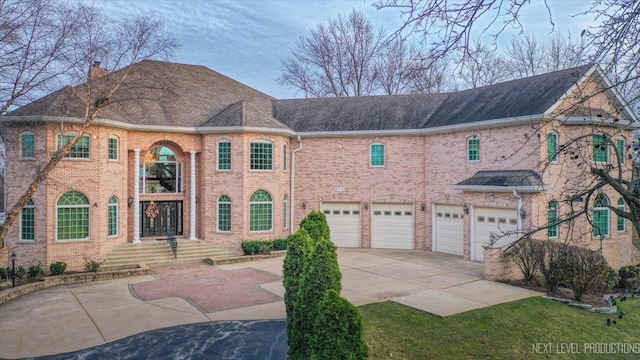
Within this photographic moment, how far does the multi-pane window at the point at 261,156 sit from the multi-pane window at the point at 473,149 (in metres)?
9.73

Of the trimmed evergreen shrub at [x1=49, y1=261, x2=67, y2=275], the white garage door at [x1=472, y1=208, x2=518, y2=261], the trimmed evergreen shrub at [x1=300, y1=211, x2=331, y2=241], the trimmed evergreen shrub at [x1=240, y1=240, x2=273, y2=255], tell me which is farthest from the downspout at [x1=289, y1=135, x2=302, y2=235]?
the trimmed evergreen shrub at [x1=49, y1=261, x2=67, y2=275]

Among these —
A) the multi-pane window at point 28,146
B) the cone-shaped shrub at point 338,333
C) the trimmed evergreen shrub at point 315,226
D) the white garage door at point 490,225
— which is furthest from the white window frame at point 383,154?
the cone-shaped shrub at point 338,333

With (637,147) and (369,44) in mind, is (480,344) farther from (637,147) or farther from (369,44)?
(369,44)

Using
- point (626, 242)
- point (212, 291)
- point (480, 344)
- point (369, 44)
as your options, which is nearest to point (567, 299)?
point (480, 344)

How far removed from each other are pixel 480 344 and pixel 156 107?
1815 cm

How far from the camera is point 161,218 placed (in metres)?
20.5

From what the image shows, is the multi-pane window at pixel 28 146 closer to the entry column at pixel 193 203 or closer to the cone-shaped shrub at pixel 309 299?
the entry column at pixel 193 203

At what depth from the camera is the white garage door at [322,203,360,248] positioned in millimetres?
22328

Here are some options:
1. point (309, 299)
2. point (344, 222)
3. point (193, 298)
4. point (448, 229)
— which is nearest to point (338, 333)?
point (309, 299)

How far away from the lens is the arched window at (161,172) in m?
20.4

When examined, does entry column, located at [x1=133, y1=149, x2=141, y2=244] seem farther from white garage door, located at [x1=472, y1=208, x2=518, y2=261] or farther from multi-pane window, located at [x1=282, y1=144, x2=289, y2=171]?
white garage door, located at [x1=472, y1=208, x2=518, y2=261]

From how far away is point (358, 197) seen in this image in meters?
22.1

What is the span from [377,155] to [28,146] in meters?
16.0

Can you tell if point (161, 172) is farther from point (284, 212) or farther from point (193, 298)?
point (193, 298)
